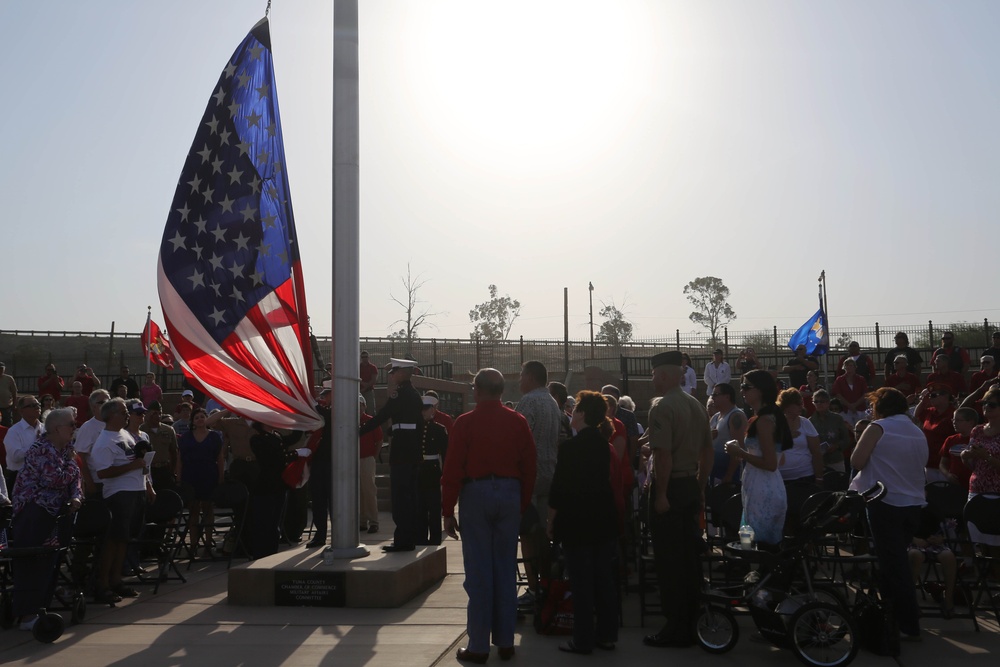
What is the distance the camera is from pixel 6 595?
7676 mm

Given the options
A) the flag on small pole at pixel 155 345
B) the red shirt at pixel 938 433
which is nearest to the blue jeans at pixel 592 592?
the red shirt at pixel 938 433

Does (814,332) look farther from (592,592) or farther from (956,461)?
(592,592)

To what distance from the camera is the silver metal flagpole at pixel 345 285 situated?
8508mm

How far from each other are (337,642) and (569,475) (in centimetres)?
218

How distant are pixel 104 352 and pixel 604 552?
55443 millimetres

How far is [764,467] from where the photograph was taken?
6809 mm

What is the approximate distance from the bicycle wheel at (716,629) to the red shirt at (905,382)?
9.33 meters

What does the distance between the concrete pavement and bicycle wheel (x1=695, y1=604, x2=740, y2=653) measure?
83 millimetres

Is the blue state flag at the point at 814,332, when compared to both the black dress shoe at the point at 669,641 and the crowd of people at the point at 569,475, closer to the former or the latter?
the crowd of people at the point at 569,475

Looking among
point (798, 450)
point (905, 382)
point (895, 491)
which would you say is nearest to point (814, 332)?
point (905, 382)

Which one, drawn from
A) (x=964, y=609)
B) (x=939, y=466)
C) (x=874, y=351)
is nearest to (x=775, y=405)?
(x=964, y=609)

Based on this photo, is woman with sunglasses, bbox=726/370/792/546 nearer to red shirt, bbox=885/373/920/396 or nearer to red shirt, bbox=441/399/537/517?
red shirt, bbox=441/399/537/517

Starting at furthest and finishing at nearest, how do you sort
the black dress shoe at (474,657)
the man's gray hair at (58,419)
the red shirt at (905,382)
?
the red shirt at (905,382)
the man's gray hair at (58,419)
the black dress shoe at (474,657)

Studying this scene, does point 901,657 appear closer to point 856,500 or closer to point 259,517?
point 856,500
